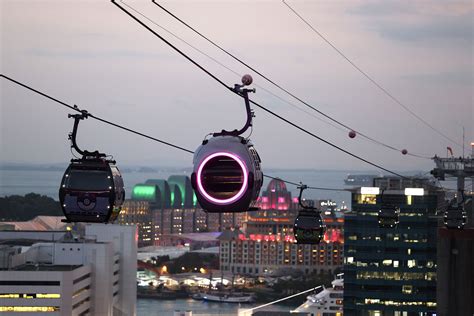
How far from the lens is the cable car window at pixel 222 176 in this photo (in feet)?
16.5

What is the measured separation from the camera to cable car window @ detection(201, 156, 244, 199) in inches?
198

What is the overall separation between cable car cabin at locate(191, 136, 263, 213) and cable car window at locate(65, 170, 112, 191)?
0.76 metres

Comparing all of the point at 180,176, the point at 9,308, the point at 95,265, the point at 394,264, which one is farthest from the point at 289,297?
the point at 180,176

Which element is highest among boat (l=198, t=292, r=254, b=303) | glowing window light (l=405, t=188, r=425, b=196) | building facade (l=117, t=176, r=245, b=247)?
building facade (l=117, t=176, r=245, b=247)

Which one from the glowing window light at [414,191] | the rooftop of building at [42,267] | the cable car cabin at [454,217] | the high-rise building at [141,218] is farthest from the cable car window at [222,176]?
the high-rise building at [141,218]

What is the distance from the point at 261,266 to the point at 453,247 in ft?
182

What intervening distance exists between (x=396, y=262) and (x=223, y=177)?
29235 millimetres

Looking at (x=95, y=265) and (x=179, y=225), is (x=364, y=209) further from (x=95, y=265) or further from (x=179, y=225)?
(x=179, y=225)

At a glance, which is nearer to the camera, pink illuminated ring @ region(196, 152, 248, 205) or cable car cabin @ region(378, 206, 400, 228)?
pink illuminated ring @ region(196, 152, 248, 205)

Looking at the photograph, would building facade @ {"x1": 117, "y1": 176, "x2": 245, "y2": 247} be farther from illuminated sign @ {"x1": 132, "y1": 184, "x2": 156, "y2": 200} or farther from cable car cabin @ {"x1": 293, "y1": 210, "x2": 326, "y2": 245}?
cable car cabin @ {"x1": 293, "y1": 210, "x2": 326, "y2": 245}

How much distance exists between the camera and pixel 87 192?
223 inches

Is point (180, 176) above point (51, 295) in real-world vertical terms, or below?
above

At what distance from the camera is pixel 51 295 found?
101ft

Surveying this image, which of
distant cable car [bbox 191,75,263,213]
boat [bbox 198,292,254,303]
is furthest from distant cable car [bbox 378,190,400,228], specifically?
boat [bbox 198,292,254,303]
